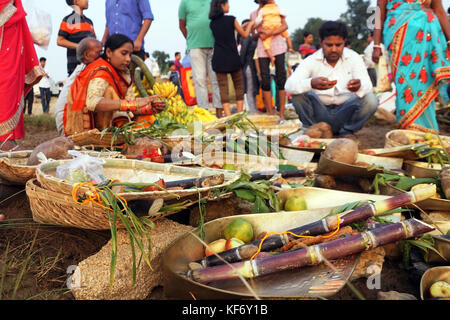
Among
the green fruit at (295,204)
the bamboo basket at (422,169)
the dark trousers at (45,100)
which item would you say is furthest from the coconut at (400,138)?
the dark trousers at (45,100)

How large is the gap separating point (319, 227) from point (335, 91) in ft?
9.95

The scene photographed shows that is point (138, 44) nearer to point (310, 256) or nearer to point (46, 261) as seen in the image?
point (46, 261)

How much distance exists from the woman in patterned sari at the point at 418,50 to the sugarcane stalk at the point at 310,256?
2.96m

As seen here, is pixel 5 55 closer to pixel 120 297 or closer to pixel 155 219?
pixel 155 219

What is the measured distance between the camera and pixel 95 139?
8.94ft

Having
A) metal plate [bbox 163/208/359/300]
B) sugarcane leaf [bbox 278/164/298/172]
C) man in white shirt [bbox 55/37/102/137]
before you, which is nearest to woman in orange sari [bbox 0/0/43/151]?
man in white shirt [bbox 55/37/102/137]

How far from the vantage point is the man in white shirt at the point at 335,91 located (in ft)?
13.3

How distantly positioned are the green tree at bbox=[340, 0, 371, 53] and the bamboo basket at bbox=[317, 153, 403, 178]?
25.2m

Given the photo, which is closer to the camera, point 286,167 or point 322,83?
point 286,167

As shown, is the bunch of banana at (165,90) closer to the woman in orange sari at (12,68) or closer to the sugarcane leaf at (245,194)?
the woman in orange sari at (12,68)

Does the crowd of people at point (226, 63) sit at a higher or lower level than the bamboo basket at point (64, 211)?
higher

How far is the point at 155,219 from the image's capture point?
5.40ft

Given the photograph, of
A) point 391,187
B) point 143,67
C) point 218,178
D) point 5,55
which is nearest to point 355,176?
point 391,187

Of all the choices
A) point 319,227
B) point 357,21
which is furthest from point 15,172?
point 357,21
